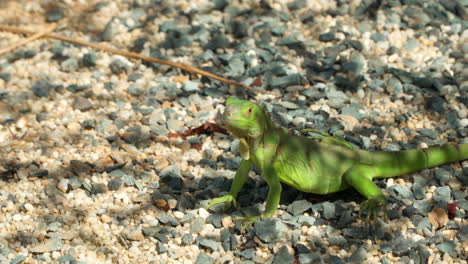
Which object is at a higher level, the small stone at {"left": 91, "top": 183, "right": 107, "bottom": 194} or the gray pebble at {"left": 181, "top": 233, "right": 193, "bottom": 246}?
the gray pebble at {"left": 181, "top": 233, "right": 193, "bottom": 246}

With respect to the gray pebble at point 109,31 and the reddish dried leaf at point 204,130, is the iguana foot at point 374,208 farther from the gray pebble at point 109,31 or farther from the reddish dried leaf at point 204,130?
the gray pebble at point 109,31

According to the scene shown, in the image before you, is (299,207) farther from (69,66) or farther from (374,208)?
(69,66)

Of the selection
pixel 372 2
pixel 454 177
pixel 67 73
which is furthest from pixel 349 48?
pixel 67 73

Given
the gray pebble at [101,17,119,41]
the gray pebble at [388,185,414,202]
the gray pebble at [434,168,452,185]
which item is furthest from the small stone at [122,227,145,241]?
the gray pebble at [101,17,119,41]

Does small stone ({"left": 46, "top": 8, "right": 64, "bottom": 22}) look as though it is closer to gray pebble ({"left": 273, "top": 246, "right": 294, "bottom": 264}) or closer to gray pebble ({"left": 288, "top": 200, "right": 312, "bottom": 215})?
gray pebble ({"left": 288, "top": 200, "right": 312, "bottom": 215})

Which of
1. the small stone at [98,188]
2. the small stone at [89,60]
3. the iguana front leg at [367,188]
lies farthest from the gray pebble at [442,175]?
Answer: the small stone at [89,60]

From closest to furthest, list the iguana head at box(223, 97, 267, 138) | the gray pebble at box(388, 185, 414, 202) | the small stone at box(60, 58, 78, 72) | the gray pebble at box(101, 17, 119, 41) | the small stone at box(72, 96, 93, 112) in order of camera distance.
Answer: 1. the iguana head at box(223, 97, 267, 138)
2. the gray pebble at box(388, 185, 414, 202)
3. the small stone at box(72, 96, 93, 112)
4. the small stone at box(60, 58, 78, 72)
5. the gray pebble at box(101, 17, 119, 41)

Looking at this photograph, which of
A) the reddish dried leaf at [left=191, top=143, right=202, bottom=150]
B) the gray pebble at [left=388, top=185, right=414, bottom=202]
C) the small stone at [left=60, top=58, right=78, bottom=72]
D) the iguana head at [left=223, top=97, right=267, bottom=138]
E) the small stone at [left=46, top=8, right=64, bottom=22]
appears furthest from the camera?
the small stone at [left=46, top=8, right=64, bottom=22]
